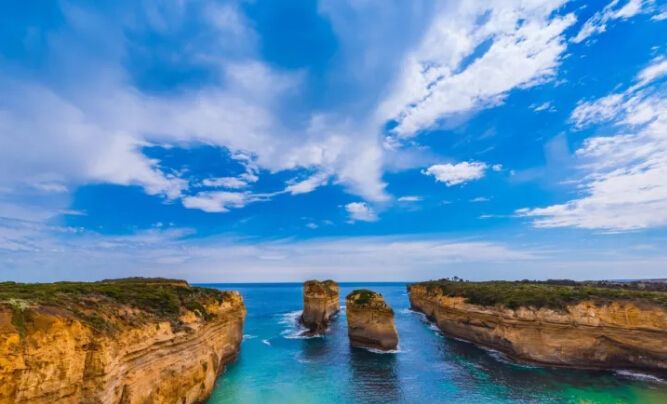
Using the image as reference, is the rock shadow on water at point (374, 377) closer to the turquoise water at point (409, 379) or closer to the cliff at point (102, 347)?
the turquoise water at point (409, 379)

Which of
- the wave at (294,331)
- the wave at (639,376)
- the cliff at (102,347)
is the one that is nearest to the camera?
the cliff at (102,347)

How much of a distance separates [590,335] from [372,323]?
2127 centimetres

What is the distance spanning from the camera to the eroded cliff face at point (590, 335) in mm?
29562

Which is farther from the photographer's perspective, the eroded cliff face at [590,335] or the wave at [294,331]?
the wave at [294,331]

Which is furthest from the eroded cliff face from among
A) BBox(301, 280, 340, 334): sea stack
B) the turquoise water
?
BBox(301, 280, 340, 334): sea stack

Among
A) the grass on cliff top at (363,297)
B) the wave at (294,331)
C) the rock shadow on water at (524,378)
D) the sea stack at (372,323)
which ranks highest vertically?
the grass on cliff top at (363,297)

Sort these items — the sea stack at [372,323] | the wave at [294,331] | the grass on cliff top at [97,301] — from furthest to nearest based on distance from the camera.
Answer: the wave at [294,331] → the sea stack at [372,323] → the grass on cliff top at [97,301]

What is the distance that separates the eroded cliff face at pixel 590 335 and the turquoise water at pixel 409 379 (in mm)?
1491

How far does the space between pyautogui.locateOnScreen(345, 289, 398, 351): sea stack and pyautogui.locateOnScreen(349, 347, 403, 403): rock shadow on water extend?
1568 millimetres

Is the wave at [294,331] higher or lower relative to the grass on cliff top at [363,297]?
lower

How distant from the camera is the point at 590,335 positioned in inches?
1244

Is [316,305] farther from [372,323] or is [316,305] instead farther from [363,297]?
[372,323]

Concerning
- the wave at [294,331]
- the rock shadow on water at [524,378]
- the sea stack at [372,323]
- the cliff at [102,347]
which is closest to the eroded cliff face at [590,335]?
the rock shadow on water at [524,378]

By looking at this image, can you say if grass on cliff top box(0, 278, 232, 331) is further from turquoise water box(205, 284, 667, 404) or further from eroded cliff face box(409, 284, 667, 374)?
eroded cliff face box(409, 284, 667, 374)
